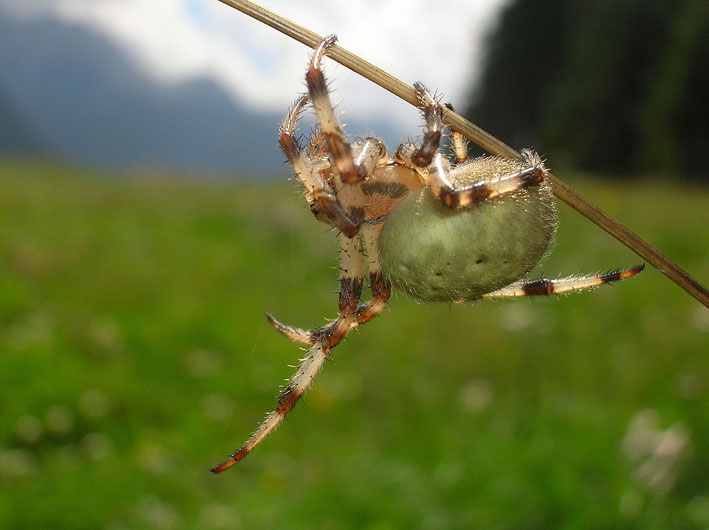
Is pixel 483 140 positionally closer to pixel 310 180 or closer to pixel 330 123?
pixel 330 123

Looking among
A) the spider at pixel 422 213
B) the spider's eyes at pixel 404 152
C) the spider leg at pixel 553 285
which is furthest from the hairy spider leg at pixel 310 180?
the spider leg at pixel 553 285

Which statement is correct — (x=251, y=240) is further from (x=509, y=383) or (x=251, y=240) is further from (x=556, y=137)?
(x=556, y=137)

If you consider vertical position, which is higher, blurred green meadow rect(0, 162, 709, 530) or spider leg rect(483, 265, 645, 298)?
blurred green meadow rect(0, 162, 709, 530)

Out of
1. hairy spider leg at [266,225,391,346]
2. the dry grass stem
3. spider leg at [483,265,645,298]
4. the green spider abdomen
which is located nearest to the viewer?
the dry grass stem

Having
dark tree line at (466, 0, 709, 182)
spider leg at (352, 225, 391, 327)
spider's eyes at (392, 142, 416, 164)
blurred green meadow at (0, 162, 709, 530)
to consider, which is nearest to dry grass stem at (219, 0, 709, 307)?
spider's eyes at (392, 142, 416, 164)

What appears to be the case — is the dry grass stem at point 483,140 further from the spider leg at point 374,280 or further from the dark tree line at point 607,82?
the dark tree line at point 607,82

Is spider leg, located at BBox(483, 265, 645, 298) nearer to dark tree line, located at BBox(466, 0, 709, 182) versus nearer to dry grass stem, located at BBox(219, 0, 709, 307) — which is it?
dry grass stem, located at BBox(219, 0, 709, 307)

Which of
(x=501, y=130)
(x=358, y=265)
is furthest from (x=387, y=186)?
(x=501, y=130)
